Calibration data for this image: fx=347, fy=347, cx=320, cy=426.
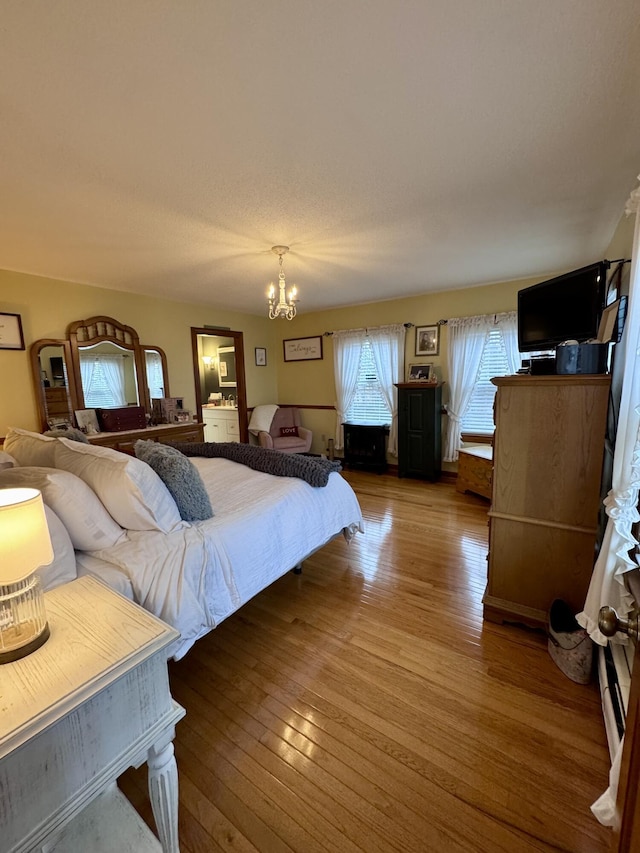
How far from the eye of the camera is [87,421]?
12.3ft

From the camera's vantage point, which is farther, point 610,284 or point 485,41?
point 610,284

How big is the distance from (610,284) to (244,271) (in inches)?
115

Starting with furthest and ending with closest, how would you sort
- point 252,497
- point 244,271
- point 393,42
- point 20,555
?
point 244,271 < point 252,497 < point 393,42 < point 20,555

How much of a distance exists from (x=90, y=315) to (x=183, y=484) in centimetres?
312

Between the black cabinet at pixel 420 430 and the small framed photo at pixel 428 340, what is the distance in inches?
20.9

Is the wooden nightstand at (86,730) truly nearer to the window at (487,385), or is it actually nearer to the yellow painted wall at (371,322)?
the yellow painted wall at (371,322)

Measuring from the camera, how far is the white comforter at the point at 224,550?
139 cm

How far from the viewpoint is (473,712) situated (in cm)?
147

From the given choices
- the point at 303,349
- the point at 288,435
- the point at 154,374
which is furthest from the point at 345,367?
the point at 154,374

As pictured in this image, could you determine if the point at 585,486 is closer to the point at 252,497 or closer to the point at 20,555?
the point at 252,497

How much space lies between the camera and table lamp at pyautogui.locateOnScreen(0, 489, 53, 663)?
0.83 m

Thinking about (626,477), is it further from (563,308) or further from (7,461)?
(7,461)

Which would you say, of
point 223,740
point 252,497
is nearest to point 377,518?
point 252,497

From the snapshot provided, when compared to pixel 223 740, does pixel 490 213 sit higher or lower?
higher
